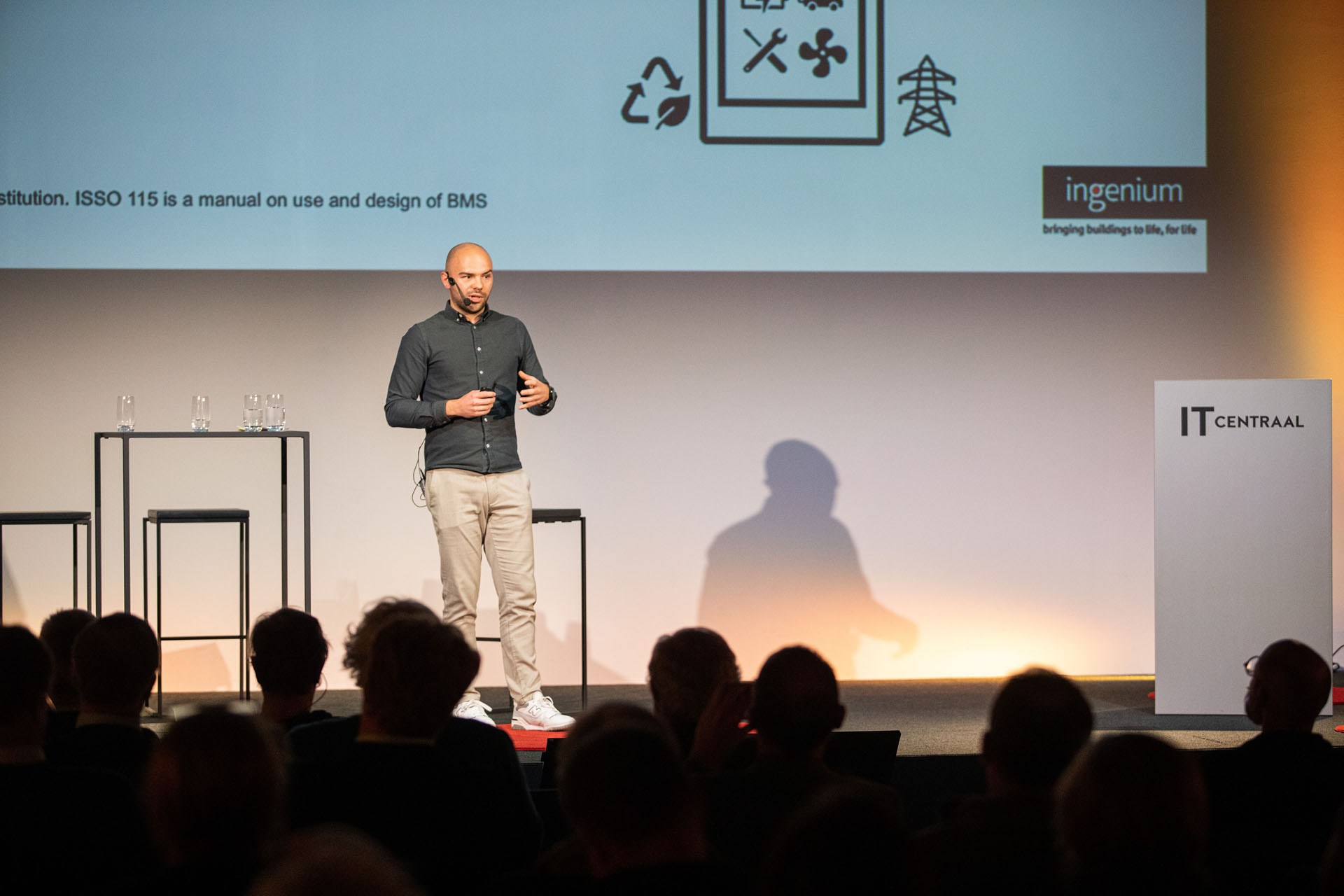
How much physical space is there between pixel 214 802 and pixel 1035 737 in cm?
102

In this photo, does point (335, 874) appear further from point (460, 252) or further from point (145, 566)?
point (145, 566)

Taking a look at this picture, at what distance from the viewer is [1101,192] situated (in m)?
5.21

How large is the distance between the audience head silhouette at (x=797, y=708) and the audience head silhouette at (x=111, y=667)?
39.7 inches

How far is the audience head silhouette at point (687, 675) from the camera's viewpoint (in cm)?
230

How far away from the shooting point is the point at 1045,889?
1.44 meters

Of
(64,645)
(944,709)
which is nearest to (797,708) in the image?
(64,645)

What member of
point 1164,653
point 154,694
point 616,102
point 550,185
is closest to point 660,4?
point 616,102

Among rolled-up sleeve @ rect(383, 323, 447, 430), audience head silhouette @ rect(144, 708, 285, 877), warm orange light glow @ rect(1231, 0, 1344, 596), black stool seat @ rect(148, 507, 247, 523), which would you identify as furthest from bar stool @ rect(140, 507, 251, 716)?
warm orange light glow @ rect(1231, 0, 1344, 596)

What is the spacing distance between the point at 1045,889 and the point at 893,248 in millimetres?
3993

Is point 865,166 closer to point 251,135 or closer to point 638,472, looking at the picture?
point 638,472

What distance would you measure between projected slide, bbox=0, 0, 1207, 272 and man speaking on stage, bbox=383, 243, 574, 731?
0.78m

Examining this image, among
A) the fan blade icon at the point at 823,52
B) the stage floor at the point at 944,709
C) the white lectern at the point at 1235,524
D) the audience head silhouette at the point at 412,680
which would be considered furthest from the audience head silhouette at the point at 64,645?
the fan blade icon at the point at 823,52

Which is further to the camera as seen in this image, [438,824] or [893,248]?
[893,248]

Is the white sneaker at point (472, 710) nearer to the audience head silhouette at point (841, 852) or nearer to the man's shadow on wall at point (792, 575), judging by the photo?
the man's shadow on wall at point (792, 575)
